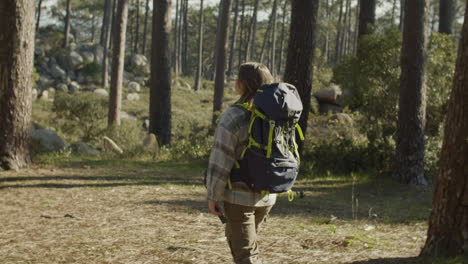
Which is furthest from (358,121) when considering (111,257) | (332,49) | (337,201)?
(332,49)

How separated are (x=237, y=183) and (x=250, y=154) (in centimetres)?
22

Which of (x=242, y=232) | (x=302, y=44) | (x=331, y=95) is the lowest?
(x=242, y=232)

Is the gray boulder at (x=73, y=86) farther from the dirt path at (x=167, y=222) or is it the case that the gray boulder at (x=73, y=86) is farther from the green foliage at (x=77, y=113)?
the dirt path at (x=167, y=222)

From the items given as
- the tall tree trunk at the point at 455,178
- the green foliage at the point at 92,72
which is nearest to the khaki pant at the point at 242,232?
the tall tree trunk at the point at 455,178

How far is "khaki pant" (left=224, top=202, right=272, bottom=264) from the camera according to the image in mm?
3172

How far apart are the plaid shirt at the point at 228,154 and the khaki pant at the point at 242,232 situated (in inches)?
2.8

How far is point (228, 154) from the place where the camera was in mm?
3043

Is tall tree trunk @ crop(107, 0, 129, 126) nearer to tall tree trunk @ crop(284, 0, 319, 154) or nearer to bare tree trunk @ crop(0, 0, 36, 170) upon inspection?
bare tree trunk @ crop(0, 0, 36, 170)

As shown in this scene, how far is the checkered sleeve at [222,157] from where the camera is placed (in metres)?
3.03

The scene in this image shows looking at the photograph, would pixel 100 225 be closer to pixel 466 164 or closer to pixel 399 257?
pixel 399 257

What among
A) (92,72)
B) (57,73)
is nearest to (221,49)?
(57,73)

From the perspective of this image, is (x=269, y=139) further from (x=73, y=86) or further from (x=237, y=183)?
(x=73, y=86)

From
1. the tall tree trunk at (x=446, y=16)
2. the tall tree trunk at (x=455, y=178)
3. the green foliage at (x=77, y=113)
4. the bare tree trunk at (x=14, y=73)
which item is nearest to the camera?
the tall tree trunk at (x=455, y=178)

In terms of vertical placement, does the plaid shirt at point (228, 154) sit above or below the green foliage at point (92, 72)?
below
